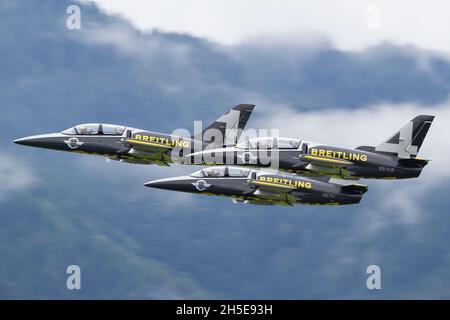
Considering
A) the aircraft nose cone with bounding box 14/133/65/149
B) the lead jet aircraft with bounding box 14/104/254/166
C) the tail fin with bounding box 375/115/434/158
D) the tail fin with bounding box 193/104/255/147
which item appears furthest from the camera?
the tail fin with bounding box 193/104/255/147

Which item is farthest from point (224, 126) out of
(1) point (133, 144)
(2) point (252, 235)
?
(2) point (252, 235)

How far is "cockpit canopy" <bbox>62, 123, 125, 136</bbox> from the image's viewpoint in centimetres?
9625

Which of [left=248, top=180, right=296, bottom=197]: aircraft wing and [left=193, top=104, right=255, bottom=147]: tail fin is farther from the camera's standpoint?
[left=193, top=104, right=255, bottom=147]: tail fin

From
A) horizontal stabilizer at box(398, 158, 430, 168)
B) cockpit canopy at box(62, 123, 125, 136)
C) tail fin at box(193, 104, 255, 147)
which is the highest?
tail fin at box(193, 104, 255, 147)

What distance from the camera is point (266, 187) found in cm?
9175

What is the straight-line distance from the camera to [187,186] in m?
94.1

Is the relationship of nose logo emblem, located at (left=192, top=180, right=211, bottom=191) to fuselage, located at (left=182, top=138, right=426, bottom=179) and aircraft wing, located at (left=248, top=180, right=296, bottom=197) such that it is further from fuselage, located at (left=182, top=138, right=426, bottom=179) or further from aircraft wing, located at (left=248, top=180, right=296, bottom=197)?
aircraft wing, located at (left=248, top=180, right=296, bottom=197)

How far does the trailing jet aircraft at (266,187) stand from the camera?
92062mm

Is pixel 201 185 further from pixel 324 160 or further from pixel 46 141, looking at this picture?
pixel 46 141

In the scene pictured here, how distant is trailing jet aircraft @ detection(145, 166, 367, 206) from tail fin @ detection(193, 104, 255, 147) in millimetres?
5723

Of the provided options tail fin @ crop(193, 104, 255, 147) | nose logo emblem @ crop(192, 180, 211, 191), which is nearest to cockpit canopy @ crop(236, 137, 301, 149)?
tail fin @ crop(193, 104, 255, 147)

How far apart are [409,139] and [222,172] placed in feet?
52.8
